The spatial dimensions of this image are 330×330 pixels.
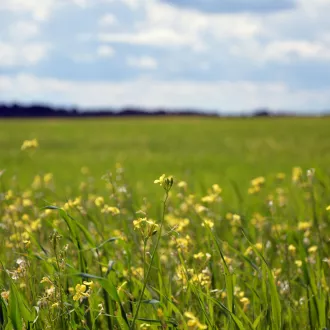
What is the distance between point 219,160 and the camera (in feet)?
64.3

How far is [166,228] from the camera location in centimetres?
482

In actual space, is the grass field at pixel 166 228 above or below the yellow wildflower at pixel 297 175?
below

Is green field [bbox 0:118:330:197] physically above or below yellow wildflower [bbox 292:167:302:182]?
below

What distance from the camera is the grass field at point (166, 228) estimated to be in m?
2.85

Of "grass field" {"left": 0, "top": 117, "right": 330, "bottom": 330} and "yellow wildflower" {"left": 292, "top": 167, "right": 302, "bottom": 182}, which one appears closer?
"grass field" {"left": 0, "top": 117, "right": 330, "bottom": 330}

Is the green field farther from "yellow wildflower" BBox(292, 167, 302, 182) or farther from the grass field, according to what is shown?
"yellow wildflower" BBox(292, 167, 302, 182)

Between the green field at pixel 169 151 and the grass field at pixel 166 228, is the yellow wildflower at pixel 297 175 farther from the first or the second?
the green field at pixel 169 151

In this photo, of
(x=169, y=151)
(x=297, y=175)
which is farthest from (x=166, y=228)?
(x=169, y=151)

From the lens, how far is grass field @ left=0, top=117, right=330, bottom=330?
285 cm

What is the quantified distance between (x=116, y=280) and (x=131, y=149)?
22.7 meters

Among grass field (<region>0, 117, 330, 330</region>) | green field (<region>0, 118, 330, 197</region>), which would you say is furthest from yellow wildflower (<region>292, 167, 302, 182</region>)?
green field (<region>0, 118, 330, 197</region>)

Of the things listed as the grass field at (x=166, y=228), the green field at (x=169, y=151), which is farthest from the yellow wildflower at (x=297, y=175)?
the green field at (x=169, y=151)

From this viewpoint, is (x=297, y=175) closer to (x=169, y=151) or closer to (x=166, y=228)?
(x=166, y=228)

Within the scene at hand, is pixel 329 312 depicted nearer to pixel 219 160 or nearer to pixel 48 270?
pixel 48 270
